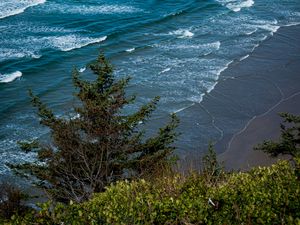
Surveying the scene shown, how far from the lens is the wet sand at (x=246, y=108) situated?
24422 millimetres

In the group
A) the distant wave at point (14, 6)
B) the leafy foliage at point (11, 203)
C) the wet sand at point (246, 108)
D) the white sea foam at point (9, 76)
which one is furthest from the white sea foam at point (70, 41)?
the leafy foliage at point (11, 203)

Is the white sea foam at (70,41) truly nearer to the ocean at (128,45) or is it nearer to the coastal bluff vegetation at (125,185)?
the ocean at (128,45)

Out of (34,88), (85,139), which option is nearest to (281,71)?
(34,88)

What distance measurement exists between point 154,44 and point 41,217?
31.6 meters

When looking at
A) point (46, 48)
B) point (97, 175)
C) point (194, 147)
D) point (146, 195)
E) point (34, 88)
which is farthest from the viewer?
point (46, 48)

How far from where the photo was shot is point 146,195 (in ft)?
33.0

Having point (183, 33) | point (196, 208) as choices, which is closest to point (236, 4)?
point (183, 33)

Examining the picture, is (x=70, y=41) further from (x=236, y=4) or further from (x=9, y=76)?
(x=236, y=4)

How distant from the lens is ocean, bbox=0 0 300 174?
29922 millimetres

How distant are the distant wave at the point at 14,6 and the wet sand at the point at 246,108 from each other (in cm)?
2370

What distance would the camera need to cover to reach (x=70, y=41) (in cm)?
4028

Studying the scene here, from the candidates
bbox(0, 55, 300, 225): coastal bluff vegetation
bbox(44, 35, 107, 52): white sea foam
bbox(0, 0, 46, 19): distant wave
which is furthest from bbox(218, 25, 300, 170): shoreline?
bbox(0, 0, 46, 19): distant wave

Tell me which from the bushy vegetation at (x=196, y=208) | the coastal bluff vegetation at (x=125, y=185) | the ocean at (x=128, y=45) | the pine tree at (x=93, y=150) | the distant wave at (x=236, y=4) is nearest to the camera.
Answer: the bushy vegetation at (x=196, y=208)

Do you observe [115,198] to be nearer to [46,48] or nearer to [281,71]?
[281,71]
